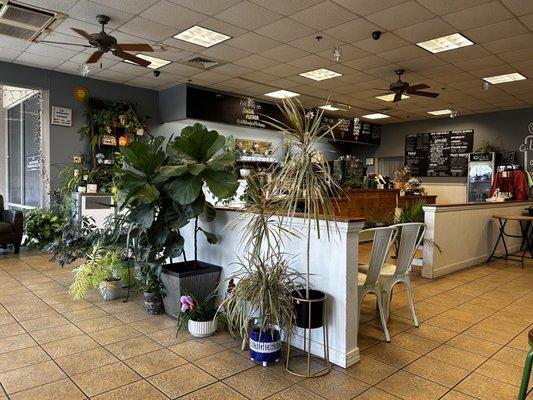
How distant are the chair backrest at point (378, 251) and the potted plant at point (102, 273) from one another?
2.45m

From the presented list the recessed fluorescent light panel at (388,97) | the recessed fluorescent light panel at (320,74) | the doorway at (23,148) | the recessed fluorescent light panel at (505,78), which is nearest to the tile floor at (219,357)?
the doorway at (23,148)

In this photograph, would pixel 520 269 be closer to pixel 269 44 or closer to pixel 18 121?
pixel 269 44

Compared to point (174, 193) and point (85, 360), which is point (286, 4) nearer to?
point (174, 193)

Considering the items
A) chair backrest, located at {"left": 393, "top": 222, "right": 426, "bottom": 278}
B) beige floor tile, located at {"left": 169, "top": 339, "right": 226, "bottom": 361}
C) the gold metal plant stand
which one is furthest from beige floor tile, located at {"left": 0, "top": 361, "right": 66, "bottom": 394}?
chair backrest, located at {"left": 393, "top": 222, "right": 426, "bottom": 278}

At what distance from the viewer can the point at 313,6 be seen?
420 cm

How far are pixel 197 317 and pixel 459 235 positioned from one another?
4.29 metres

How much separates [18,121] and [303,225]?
784cm

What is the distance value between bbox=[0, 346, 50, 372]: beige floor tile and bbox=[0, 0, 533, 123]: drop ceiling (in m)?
3.44

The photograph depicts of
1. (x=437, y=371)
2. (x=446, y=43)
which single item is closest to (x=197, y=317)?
(x=437, y=371)

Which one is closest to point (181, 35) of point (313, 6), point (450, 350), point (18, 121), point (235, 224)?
point (313, 6)

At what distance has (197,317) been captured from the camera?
322 centimetres

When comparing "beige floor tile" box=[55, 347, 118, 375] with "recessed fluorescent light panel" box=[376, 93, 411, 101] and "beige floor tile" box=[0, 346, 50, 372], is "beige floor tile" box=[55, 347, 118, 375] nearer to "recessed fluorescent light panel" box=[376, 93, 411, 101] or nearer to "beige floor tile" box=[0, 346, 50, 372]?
"beige floor tile" box=[0, 346, 50, 372]

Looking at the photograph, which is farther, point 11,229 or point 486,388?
point 11,229

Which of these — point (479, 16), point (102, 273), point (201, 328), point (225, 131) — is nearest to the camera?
point (201, 328)
